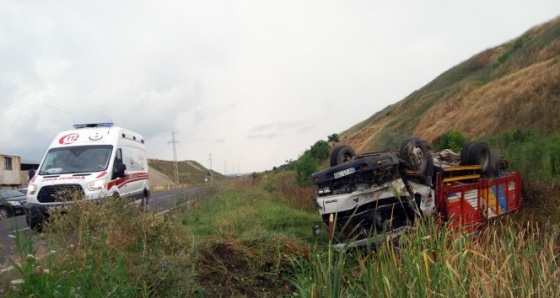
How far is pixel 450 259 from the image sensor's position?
12.7 feet

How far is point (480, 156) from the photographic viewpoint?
9.22 meters

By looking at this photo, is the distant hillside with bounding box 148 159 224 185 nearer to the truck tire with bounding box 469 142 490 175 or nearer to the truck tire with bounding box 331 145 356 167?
the truck tire with bounding box 331 145 356 167

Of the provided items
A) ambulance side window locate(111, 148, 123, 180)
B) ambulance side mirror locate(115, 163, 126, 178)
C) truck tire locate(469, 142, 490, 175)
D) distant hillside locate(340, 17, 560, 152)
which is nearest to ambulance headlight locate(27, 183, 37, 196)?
ambulance side window locate(111, 148, 123, 180)

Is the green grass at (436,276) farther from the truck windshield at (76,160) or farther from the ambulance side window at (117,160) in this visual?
the truck windshield at (76,160)

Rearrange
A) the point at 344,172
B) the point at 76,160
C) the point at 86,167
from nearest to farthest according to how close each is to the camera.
→ the point at 344,172 → the point at 86,167 → the point at 76,160

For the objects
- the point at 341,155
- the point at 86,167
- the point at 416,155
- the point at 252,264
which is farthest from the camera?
the point at 86,167

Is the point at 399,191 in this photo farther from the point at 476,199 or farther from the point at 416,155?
the point at 476,199

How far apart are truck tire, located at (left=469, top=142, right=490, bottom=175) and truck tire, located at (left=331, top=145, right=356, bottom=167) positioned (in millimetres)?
2207

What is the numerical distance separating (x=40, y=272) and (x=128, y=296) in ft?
3.10

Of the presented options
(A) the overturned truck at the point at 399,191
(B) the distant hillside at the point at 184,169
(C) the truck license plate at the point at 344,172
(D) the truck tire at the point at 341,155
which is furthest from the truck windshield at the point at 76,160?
(B) the distant hillside at the point at 184,169

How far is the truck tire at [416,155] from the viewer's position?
7.75m

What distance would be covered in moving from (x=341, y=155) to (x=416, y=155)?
4.94 feet

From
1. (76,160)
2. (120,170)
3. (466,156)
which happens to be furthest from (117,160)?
(466,156)

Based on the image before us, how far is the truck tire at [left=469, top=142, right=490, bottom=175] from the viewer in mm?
9156
